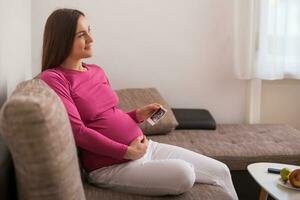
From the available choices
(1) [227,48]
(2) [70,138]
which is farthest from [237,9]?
(2) [70,138]

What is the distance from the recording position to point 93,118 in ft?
5.82

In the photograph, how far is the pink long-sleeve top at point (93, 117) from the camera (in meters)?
1.66

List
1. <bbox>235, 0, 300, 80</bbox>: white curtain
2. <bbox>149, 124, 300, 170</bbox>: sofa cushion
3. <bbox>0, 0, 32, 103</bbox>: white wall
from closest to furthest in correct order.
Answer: <bbox>0, 0, 32, 103</bbox>: white wall → <bbox>149, 124, 300, 170</bbox>: sofa cushion → <bbox>235, 0, 300, 80</bbox>: white curtain

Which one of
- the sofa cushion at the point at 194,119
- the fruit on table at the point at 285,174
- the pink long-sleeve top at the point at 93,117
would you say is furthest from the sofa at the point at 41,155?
the sofa cushion at the point at 194,119

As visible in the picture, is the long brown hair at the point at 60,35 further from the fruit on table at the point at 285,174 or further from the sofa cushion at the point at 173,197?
the fruit on table at the point at 285,174

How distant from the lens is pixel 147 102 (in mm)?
2750

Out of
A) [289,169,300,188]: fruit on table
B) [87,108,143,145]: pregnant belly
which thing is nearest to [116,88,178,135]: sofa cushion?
[87,108,143,145]: pregnant belly

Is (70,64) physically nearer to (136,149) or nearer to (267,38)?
(136,149)

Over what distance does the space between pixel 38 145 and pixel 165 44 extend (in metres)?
2.04

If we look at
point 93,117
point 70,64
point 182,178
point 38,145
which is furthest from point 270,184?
point 38,145

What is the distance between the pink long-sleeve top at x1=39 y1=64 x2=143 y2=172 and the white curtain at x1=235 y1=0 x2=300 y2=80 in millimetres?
1395

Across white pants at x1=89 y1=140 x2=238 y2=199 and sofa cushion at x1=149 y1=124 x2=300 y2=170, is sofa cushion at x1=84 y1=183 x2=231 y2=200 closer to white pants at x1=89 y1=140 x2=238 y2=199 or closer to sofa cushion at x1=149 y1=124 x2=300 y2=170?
white pants at x1=89 y1=140 x2=238 y2=199

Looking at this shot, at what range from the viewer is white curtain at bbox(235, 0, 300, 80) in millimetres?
2975

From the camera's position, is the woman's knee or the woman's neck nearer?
the woman's knee
